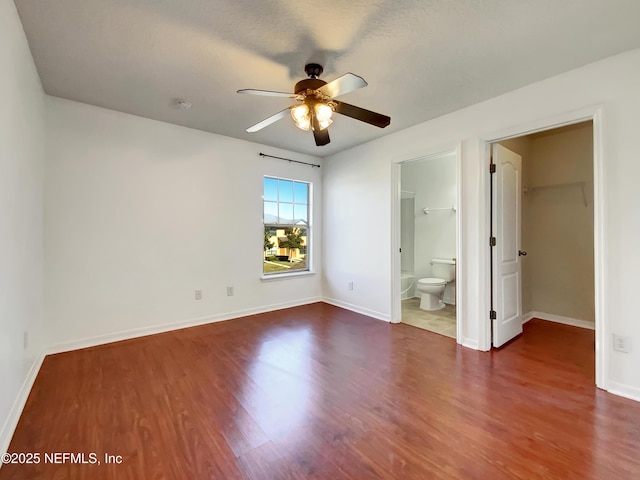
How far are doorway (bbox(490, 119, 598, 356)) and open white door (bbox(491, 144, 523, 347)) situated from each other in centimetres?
1

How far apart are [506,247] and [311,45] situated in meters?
2.72

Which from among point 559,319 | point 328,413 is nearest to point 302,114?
point 328,413

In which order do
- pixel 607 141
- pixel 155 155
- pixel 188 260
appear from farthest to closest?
pixel 188 260 → pixel 155 155 → pixel 607 141

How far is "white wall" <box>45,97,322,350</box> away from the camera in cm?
282

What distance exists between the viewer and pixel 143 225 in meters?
3.25

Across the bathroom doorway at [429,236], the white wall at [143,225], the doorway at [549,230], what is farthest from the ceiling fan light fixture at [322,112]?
the bathroom doorway at [429,236]

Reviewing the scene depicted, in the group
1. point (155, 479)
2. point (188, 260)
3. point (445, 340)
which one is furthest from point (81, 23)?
point (445, 340)

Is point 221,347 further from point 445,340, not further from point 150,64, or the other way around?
point 150,64

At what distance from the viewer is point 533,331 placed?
343 centimetres

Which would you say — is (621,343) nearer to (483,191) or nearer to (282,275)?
(483,191)

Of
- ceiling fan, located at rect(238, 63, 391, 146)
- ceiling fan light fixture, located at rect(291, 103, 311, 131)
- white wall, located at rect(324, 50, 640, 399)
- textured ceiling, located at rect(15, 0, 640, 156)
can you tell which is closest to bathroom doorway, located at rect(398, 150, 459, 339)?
white wall, located at rect(324, 50, 640, 399)

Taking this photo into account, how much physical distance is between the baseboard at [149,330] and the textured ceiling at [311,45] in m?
2.42

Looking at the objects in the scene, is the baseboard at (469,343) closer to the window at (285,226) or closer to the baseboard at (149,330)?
the baseboard at (149,330)

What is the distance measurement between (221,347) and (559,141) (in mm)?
4925
